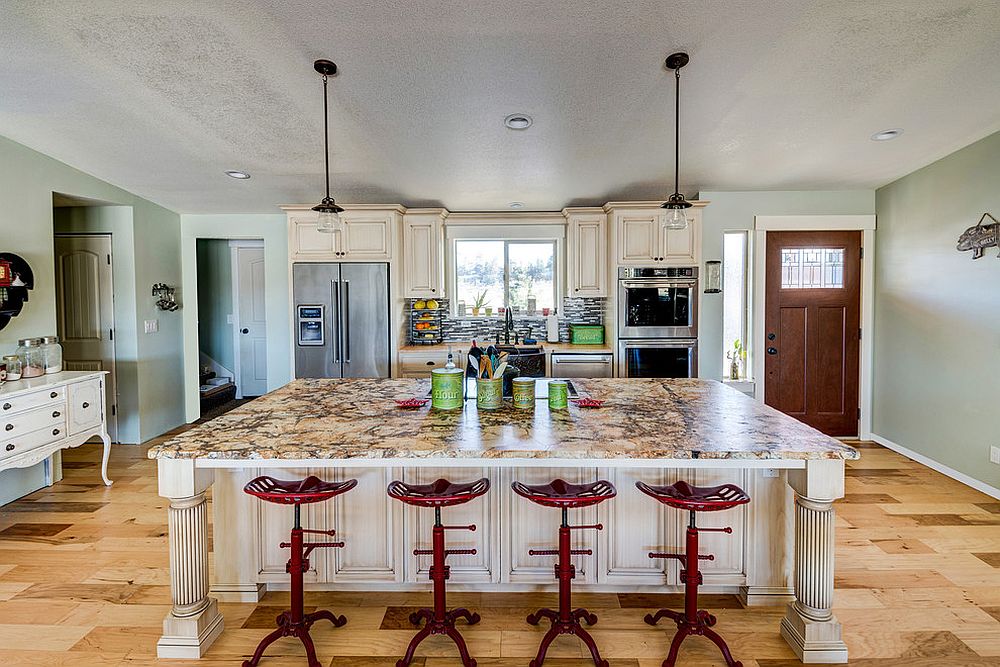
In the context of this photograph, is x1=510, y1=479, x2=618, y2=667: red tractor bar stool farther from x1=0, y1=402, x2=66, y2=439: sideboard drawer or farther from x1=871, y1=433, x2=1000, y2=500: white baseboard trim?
x1=871, y1=433, x2=1000, y2=500: white baseboard trim

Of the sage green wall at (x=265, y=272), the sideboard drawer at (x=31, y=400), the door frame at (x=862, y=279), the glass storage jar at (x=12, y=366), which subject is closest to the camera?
the sideboard drawer at (x=31, y=400)

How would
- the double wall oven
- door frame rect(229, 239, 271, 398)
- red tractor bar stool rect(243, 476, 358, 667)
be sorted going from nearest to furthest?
red tractor bar stool rect(243, 476, 358, 667) < the double wall oven < door frame rect(229, 239, 271, 398)

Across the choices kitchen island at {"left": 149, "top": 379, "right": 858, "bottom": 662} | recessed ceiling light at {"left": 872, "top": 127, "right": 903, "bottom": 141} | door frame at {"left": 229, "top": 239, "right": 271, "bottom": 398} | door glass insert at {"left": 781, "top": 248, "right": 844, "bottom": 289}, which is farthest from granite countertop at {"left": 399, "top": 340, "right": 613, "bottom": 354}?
door frame at {"left": 229, "top": 239, "right": 271, "bottom": 398}

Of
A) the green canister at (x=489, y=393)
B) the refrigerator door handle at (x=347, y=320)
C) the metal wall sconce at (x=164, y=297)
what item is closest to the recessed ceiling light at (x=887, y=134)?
the green canister at (x=489, y=393)

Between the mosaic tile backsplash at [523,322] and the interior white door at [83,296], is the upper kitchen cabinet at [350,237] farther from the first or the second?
the interior white door at [83,296]

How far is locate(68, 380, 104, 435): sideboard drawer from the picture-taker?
11.8ft

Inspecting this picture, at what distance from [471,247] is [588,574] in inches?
153

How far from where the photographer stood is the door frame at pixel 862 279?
4.77 m

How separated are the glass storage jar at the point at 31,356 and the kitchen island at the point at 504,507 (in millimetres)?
2258

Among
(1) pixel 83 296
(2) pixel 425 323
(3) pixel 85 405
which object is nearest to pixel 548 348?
(2) pixel 425 323

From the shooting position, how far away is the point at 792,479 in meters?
1.97

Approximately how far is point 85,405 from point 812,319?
6.10 meters

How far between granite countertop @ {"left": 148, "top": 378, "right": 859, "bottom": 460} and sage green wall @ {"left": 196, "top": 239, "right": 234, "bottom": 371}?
16.8ft

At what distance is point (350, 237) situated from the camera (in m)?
4.96
